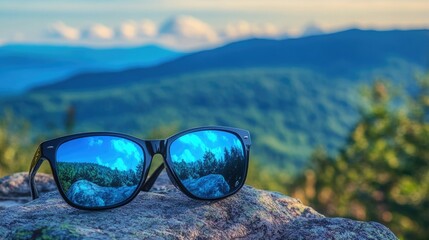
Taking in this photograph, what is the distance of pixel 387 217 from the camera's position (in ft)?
64.4

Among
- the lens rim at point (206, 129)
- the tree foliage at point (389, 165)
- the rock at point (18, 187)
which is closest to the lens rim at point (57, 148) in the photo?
the lens rim at point (206, 129)

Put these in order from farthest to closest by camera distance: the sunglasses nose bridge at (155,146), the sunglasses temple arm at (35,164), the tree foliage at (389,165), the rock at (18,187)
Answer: the tree foliage at (389,165) → the rock at (18,187) → the sunglasses nose bridge at (155,146) → the sunglasses temple arm at (35,164)

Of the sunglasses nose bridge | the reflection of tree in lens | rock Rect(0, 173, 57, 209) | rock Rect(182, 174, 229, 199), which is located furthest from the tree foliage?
the sunglasses nose bridge

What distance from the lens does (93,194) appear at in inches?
105

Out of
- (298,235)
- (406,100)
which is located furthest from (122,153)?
(406,100)

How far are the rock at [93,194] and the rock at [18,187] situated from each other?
37.8 inches

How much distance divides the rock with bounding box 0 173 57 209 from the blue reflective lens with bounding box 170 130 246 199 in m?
1.15

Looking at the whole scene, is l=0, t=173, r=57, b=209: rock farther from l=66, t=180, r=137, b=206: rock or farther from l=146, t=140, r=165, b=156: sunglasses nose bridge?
l=146, t=140, r=165, b=156: sunglasses nose bridge

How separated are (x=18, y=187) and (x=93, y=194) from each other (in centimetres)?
121

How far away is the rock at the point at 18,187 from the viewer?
3.52 metres

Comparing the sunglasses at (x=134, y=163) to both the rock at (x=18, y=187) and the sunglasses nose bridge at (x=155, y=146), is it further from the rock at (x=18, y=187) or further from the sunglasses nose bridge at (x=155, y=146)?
the rock at (x=18, y=187)

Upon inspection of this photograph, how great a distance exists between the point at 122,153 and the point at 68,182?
0.98 ft

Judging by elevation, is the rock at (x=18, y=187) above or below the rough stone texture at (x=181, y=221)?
below

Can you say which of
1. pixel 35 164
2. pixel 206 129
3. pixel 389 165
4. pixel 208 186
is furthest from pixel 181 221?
pixel 389 165
